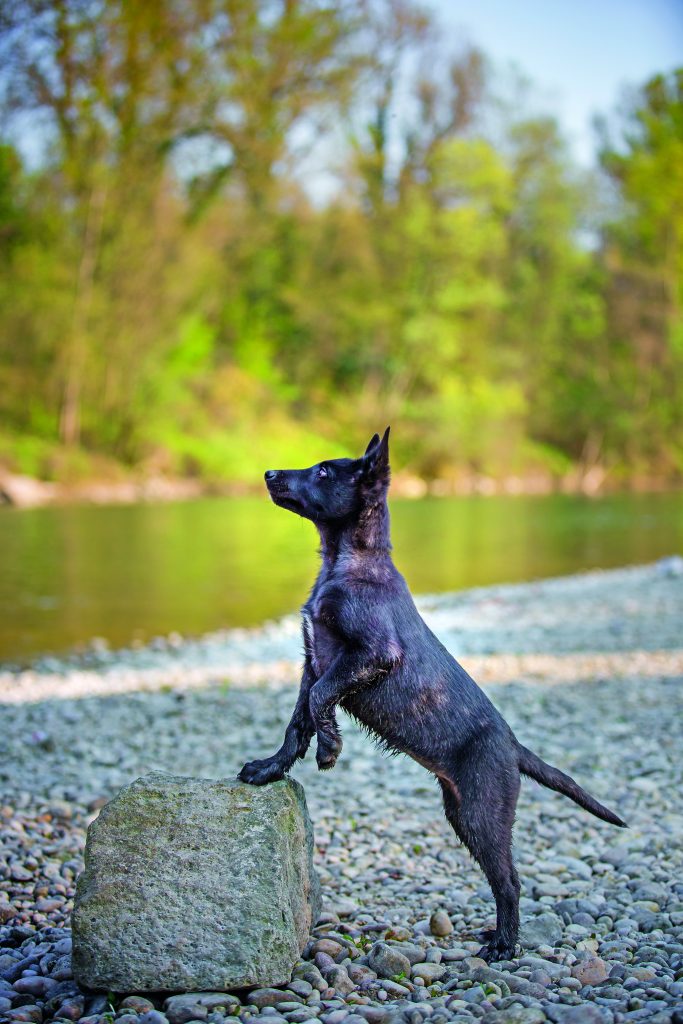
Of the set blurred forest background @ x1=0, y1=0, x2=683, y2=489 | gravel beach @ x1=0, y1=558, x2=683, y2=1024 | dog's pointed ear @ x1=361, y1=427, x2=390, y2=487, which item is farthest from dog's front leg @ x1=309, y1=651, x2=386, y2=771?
blurred forest background @ x1=0, y1=0, x2=683, y2=489

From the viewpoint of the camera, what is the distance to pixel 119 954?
11.9 feet

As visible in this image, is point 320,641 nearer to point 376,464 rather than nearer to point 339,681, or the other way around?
point 339,681

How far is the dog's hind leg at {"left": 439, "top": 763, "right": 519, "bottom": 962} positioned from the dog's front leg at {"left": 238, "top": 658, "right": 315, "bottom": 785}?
0.63 metres

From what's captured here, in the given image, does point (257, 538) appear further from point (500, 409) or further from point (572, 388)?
point (572, 388)

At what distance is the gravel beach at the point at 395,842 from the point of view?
365 cm

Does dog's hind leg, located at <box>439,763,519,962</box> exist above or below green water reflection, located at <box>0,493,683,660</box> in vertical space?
above

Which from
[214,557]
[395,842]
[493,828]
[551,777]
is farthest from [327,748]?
[214,557]

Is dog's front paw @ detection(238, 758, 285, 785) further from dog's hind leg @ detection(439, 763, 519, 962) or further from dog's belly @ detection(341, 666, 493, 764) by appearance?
dog's hind leg @ detection(439, 763, 519, 962)

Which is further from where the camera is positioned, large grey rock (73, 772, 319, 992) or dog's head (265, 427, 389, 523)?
dog's head (265, 427, 389, 523)

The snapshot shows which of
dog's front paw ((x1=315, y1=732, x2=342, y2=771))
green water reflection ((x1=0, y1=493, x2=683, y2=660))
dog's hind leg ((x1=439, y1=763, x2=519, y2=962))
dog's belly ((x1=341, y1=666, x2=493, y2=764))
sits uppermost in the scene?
dog's belly ((x1=341, y1=666, x2=493, y2=764))

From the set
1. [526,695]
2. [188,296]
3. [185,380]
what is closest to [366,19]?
[188,296]

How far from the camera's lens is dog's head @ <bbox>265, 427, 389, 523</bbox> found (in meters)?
4.11

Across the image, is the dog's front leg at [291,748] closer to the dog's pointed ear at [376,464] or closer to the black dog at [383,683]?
the black dog at [383,683]

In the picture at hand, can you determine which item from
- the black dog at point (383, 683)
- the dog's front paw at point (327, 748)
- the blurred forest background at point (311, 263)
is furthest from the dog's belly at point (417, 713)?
the blurred forest background at point (311, 263)
